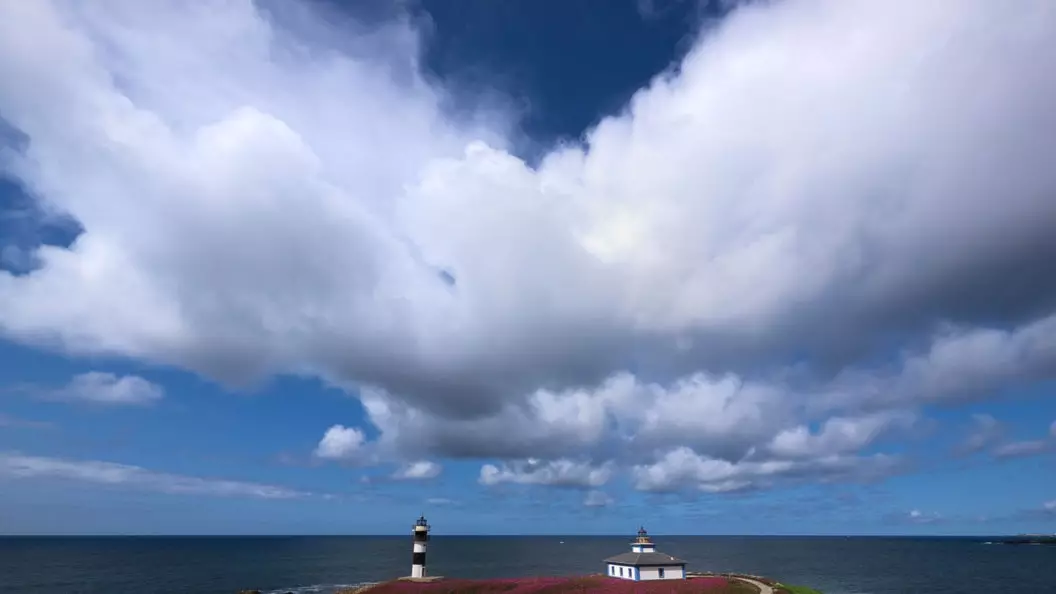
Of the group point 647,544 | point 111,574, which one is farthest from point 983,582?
point 111,574

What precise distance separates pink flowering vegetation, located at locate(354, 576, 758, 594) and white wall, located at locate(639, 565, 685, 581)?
1.82m

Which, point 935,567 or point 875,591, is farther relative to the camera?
point 935,567

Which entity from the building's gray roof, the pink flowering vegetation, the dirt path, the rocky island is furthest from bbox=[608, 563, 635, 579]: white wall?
the dirt path

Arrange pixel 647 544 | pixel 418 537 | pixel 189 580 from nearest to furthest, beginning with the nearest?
pixel 647 544
pixel 418 537
pixel 189 580

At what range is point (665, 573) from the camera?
73750mm

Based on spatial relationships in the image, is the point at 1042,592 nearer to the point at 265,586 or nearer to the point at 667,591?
the point at 667,591

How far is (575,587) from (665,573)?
1126 cm

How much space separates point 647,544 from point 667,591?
17.5 metres

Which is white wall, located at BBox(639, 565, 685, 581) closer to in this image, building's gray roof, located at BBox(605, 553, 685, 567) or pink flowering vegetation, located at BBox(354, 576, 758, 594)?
building's gray roof, located at BBox(605, 553, 685, 567)

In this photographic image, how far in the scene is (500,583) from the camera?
7588 centimetres

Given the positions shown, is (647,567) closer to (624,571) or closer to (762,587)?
(624,571)

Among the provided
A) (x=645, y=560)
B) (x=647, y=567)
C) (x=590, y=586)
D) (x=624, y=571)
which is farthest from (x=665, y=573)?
(x=590, y=586)

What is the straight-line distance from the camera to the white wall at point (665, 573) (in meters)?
73.3

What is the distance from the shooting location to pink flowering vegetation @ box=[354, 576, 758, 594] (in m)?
65.3
